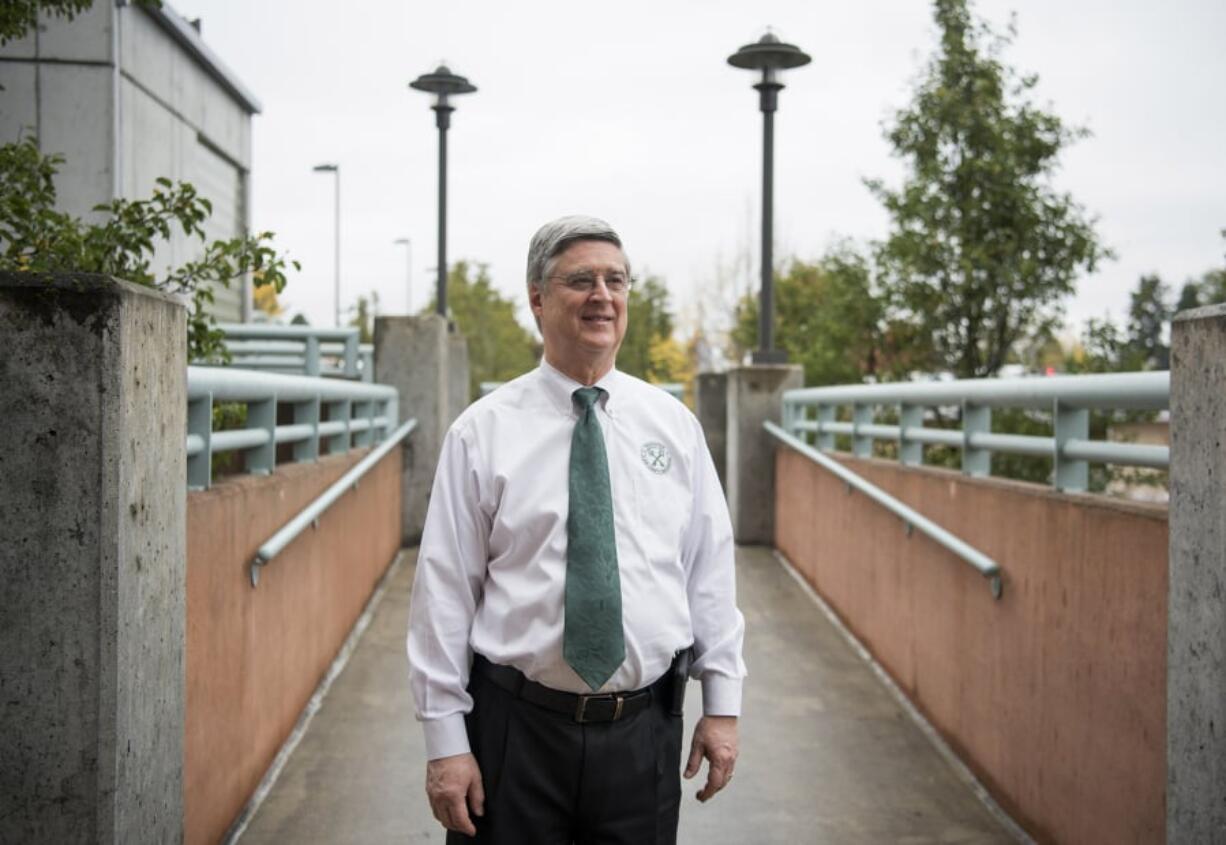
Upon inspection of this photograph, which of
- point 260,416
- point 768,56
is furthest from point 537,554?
point 768,56

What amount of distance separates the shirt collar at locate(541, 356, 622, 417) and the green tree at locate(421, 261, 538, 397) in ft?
172

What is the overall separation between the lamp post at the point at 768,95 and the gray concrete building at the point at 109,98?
6606 mm

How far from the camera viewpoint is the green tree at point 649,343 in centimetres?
5644

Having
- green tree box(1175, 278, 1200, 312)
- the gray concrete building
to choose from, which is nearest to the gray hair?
the gray concrete building

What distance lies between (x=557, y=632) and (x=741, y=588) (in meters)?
7.15

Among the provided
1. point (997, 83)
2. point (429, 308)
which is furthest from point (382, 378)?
point (429, 308)

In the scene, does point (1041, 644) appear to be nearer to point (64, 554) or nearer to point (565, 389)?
point (565, 389)

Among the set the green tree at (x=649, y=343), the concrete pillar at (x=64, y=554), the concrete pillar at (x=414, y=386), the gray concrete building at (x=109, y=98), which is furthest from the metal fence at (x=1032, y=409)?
the green tree at (x=649, y=343)

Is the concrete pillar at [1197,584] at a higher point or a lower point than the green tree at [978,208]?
lower

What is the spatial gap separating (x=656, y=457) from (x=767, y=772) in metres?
3.38

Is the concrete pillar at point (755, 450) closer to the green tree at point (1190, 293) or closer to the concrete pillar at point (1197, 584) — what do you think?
the concrete pillar at point (1197, 584)

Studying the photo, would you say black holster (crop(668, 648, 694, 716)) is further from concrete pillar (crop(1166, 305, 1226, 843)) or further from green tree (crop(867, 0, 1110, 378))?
green tree (crop(867, 0, 1110, 378))

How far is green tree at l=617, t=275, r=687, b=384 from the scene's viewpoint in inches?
2222

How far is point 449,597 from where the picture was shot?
2.71m
